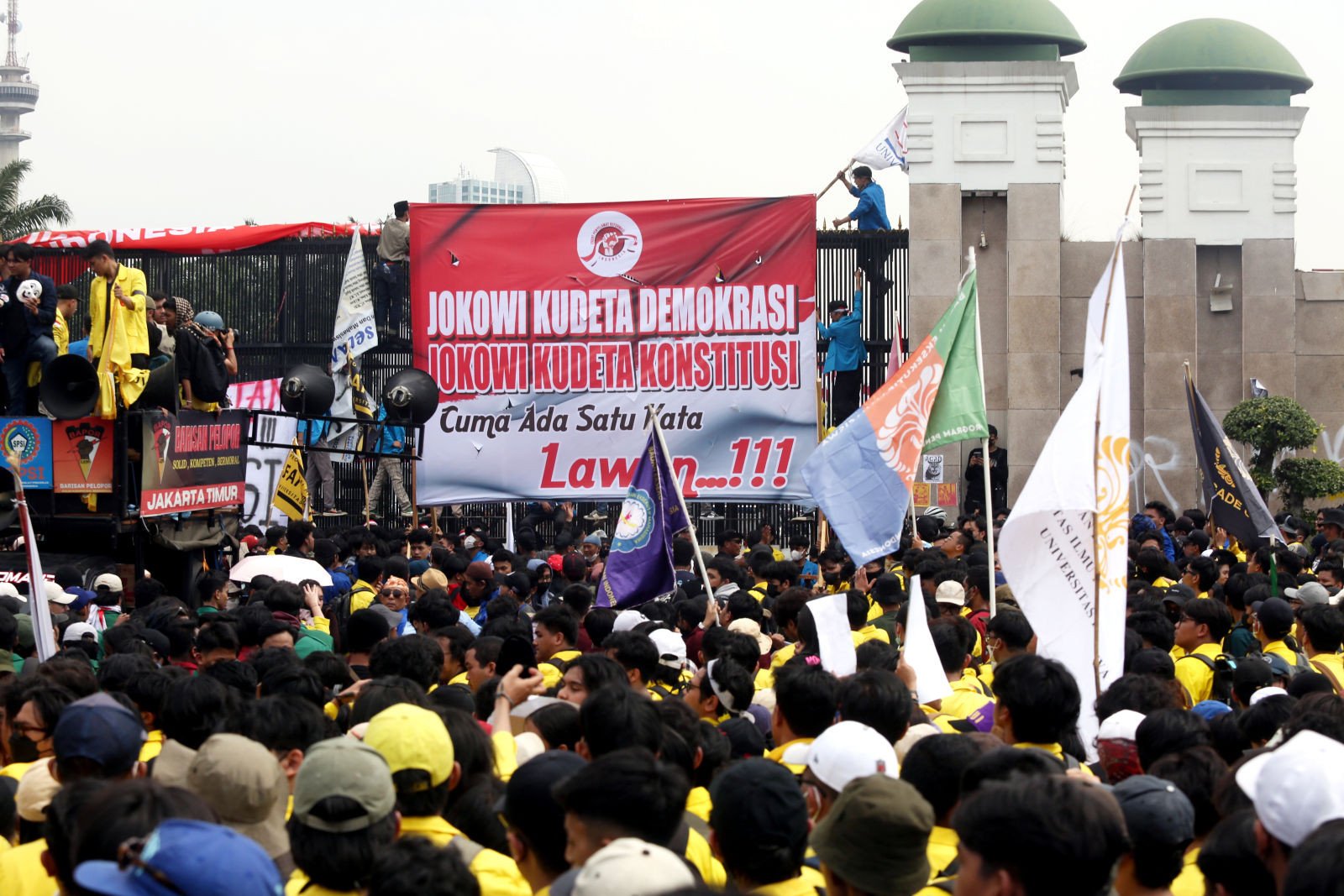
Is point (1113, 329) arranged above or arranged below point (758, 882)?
above

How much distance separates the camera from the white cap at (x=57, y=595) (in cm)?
985

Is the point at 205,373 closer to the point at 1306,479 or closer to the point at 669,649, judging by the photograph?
the point at 669,649

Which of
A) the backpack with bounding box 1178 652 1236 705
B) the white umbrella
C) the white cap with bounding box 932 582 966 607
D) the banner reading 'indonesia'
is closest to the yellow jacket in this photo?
the white umbrella

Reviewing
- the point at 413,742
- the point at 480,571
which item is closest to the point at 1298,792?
the point at 413,742

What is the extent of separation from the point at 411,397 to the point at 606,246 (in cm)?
349

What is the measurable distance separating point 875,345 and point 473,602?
32.0 ft

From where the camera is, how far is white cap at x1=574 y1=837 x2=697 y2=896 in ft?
10.7

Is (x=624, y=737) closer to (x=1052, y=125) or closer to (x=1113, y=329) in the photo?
(x=1113, y=329)

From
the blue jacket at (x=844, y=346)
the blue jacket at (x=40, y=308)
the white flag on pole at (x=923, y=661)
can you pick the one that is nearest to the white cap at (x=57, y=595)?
the blue jacket at (x=40, y=308)

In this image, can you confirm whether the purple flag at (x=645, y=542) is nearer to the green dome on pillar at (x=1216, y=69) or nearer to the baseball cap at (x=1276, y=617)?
the baseball cap at (x=1276, y=617)

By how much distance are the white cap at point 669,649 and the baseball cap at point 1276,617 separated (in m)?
2.70

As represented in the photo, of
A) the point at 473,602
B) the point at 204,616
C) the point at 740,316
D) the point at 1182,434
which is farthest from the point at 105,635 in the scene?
the point at 1182,434

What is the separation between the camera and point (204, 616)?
7949mm

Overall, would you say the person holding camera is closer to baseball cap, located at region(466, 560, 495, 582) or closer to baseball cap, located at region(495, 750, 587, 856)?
baseball cap, located at region(466, 560, 495, 582)
